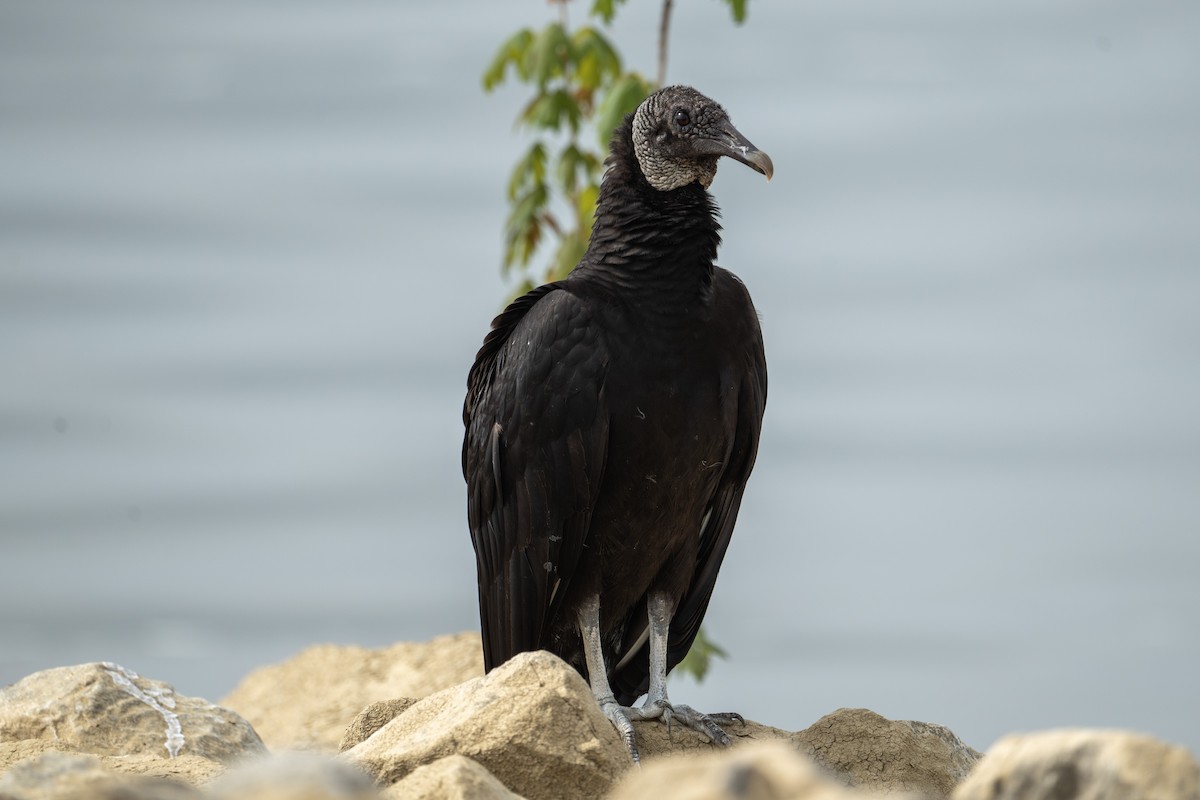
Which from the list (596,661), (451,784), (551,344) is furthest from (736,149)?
(451,784)

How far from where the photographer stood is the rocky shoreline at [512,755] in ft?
5.67

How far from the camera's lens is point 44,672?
3904 mm

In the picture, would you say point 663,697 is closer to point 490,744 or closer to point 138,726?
point 490,744

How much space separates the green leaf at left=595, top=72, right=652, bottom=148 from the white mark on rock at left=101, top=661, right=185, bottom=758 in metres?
2.70

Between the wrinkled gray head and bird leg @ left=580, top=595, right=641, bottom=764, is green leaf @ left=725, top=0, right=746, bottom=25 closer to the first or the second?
the wrinkled gray head

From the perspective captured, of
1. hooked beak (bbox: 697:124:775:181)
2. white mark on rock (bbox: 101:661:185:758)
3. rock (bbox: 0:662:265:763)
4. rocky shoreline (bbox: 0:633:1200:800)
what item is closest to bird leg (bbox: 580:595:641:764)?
rocky shoreline (bbox: 0:633:1200:800)

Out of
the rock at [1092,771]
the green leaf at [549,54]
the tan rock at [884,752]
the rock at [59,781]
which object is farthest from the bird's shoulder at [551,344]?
the green leaf at [549,54]

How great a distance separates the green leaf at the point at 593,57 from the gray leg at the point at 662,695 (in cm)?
279

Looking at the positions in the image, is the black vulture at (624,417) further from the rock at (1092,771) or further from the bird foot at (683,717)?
the rock at (1092,771)

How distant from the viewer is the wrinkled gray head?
377 cm

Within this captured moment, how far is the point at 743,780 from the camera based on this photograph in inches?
63.9

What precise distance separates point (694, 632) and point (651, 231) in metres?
1.20

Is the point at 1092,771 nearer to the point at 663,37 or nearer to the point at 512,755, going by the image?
the point at 512,755

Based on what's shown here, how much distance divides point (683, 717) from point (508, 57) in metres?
3.29
